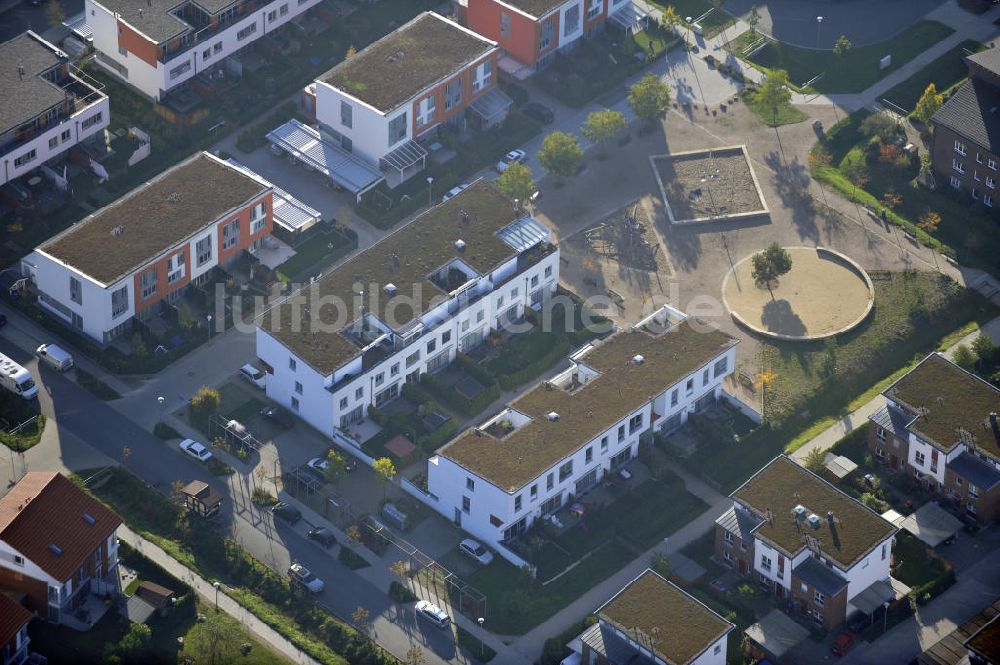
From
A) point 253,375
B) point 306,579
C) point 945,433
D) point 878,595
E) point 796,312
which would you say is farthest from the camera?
point 796,312

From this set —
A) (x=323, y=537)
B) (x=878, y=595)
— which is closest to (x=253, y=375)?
(x=323, y=537)

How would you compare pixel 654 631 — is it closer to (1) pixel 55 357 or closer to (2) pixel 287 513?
(2) pixel 287 513

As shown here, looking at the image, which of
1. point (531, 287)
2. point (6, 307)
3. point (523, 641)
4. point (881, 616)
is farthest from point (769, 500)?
point (6, 307)

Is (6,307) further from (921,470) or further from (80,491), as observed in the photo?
(921,470)

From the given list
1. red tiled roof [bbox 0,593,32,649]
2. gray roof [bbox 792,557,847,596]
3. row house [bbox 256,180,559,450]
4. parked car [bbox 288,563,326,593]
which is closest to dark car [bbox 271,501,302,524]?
parked car [bbox 288,563,326,593]

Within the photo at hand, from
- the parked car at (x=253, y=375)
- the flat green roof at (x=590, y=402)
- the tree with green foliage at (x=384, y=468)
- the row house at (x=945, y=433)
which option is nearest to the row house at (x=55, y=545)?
the tree with green foliage at (x=384, y=468)
